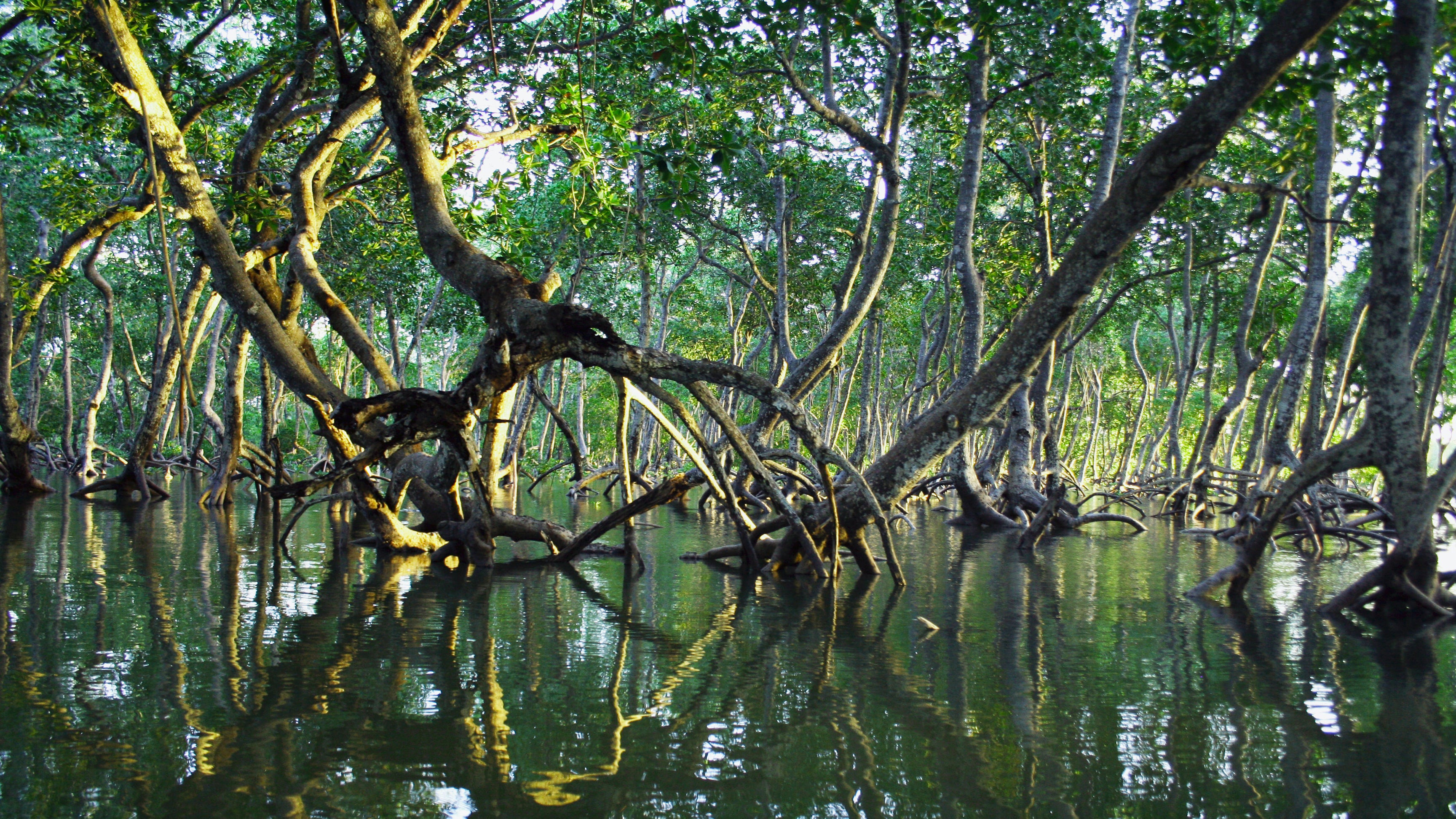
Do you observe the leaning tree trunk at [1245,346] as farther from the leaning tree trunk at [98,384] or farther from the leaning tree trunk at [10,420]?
the leaning tree trunk at [98,384]

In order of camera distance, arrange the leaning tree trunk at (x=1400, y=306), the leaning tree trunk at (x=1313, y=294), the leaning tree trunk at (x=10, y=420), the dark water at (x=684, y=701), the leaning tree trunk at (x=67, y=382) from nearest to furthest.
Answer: the dark water at (x=684, y=701) < the leaning tree trunk at (x=1400, y=306) < the leaning tree trunk at (x=1313, y=294) < the leaning tree trunk at (x=10, y=420) < the leaning tree trunk at (x=67, y=382)

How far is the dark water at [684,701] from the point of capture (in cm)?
312

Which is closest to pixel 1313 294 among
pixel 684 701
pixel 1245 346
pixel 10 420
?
pixel 1245 346

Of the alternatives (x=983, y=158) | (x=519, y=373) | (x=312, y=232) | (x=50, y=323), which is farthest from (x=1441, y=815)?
(x=50, y=323)

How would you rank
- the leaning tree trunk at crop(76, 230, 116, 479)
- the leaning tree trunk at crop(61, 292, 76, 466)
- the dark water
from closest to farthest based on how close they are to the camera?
the dark water, the leaning tree trunk at crop(76, 230, 116, 479), the leaning tree trunk at crop(61, 292, 76, 466)

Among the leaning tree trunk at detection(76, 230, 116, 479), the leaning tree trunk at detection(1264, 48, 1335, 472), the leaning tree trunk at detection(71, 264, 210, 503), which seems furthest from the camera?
the leaning tree trunk at detection(76, 230, 116, 479)

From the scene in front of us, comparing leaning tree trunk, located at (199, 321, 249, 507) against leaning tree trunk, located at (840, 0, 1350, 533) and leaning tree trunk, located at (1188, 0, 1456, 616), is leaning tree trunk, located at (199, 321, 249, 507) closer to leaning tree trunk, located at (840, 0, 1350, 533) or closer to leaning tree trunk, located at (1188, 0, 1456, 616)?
leaning tree trunk, located at (840, 0, 1350, 533)

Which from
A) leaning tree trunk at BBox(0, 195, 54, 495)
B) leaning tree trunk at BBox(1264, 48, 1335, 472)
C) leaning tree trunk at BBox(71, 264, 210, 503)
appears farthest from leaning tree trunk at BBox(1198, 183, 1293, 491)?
leaning tree trunk at BBox(0, 195, 54, 495)

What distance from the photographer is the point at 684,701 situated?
164 inches

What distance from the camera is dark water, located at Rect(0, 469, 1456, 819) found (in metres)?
3.12

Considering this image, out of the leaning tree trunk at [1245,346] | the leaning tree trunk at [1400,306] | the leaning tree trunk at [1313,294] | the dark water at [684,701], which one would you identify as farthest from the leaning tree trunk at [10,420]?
the leaning tree trunk at [1245,346]

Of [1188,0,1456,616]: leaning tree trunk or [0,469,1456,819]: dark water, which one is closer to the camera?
[0,469,1456,819]: dark water

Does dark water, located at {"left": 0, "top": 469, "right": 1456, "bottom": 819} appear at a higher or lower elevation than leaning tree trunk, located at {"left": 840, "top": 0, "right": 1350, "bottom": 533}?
lower

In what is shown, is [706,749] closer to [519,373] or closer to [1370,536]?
[519,373]
